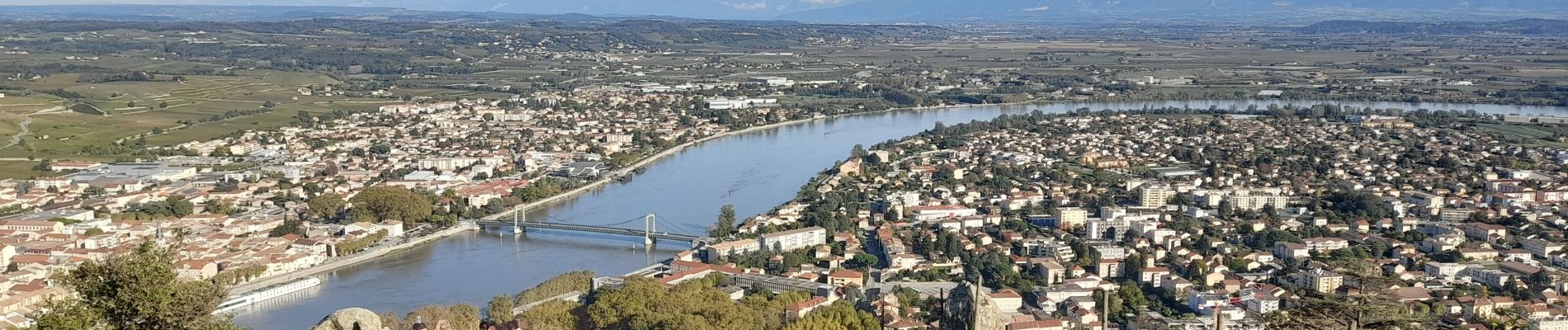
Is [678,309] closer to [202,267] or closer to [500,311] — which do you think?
[500,311]

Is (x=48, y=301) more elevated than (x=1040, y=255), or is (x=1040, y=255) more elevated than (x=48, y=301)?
(x=48, y=301)

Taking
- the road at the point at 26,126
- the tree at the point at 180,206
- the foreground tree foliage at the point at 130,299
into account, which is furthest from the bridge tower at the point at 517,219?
the foreground tree foliage at the point at 130,299

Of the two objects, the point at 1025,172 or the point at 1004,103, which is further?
the point at 1004,103

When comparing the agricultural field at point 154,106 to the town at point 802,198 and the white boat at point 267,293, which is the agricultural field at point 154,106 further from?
the white boat at point 267,293

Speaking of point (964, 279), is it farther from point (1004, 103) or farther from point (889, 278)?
point (1004, 103)

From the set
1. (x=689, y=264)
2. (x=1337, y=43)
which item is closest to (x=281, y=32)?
(x=1337, y=43)

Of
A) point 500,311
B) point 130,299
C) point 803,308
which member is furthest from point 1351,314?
point 500,311

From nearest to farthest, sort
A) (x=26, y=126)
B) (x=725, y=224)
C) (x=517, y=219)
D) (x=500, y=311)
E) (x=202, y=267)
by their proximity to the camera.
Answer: (x=500, y=311), (x=202, y=267), (x=725, y=224), (x=517, y=219), (x=26, y=126)
